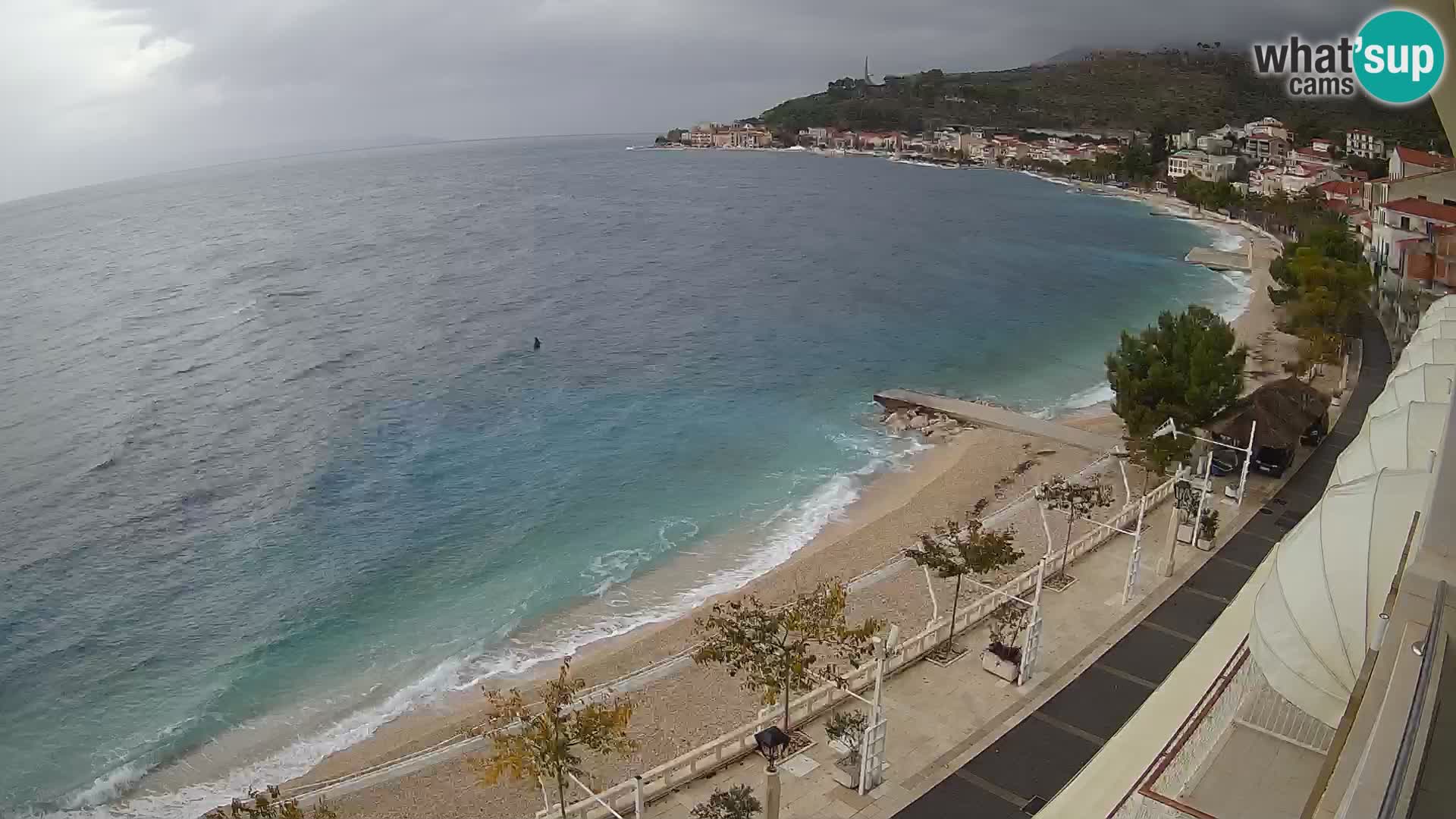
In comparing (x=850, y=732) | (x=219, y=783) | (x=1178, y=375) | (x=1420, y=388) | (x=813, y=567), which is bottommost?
(x=813, y=567)

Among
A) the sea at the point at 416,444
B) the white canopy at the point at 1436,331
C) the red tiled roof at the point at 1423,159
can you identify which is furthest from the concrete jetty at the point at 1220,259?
the white canopy at the point at 1436,331

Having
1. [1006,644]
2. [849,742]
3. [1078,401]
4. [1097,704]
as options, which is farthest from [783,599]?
[1078,401]

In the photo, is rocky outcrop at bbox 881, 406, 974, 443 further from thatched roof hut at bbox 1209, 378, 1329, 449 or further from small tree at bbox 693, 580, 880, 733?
small tree at bbox 693, 580, 880, 733

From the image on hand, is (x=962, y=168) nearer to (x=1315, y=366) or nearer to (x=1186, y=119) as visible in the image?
(x=1186, y=119)

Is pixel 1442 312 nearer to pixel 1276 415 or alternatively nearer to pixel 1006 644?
pixel 1276 415

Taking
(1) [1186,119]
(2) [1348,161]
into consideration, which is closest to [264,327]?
(2) [1348,161]

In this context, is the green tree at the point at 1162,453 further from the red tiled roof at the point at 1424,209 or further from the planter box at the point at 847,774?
the red tiled roof at the point at 1424,209
